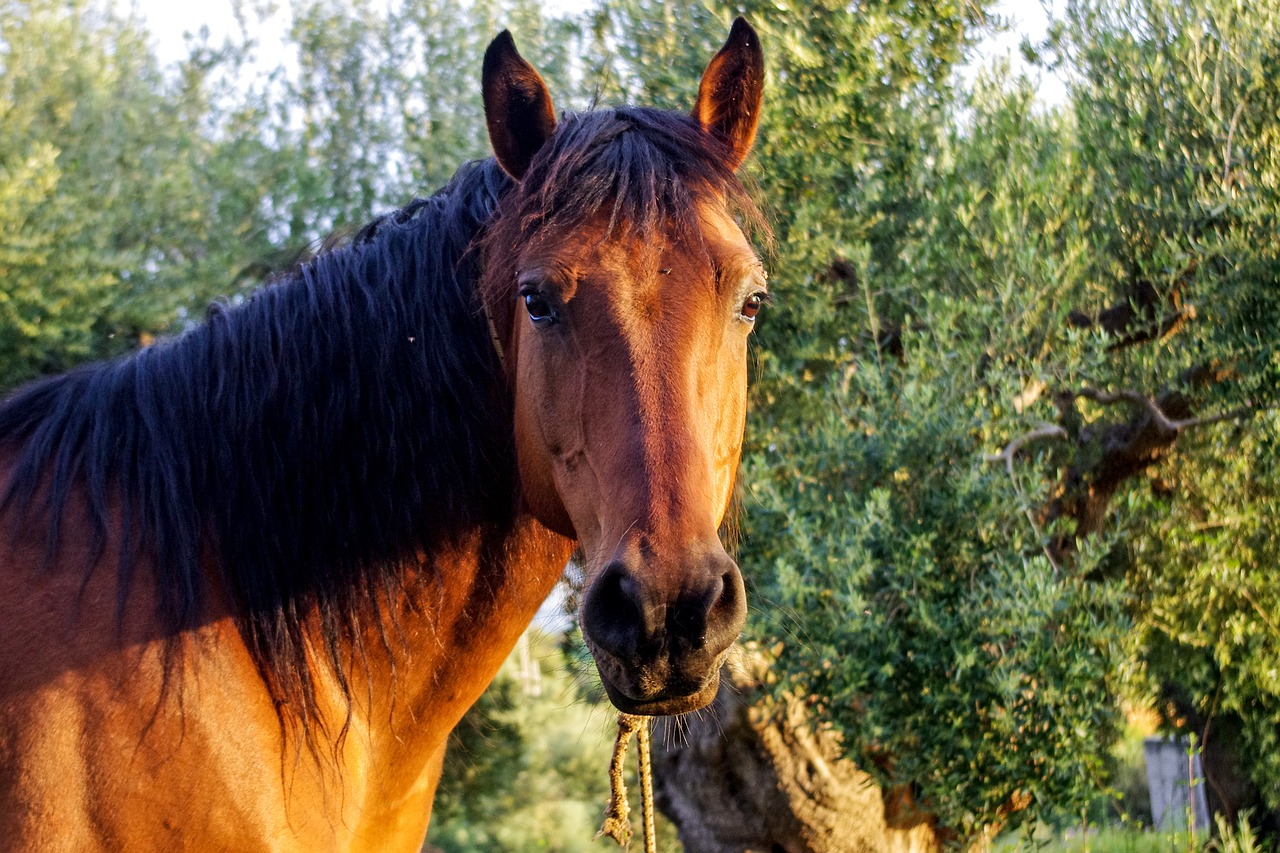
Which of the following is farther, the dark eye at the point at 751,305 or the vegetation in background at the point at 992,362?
the vegetation in background at the point at 992,362

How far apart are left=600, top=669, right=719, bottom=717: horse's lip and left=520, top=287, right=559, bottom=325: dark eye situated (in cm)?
78

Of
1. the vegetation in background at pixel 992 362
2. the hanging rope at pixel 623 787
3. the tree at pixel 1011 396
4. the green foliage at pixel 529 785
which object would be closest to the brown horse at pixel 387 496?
the hanging rope at pixel 623 787

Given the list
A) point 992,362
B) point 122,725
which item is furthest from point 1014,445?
point 122,725

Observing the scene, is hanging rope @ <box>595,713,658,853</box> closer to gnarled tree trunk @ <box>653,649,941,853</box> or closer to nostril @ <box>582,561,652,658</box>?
nostril @ <box>582,561,652,658</box>

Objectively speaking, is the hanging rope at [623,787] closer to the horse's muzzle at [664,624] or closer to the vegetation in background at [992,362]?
the horse's muzzle at [664,624]

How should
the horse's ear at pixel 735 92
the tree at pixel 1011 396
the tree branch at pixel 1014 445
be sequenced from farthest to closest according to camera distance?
the tree branch at pixel 1014 445 → the tree at pixel 1011 396 → the horse's ear at pixel 735 92

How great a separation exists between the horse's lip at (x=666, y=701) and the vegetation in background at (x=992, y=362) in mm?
2093

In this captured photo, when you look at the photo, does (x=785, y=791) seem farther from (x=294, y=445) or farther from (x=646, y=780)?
(x=294, y=445)

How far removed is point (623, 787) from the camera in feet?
9.34

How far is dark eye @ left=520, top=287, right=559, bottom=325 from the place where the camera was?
2.25 m

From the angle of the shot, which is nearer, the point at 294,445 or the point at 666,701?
the point at 666,701

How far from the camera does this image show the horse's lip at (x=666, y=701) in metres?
1.95

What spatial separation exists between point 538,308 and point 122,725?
1.20 metres

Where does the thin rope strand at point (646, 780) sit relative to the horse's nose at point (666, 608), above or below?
below
